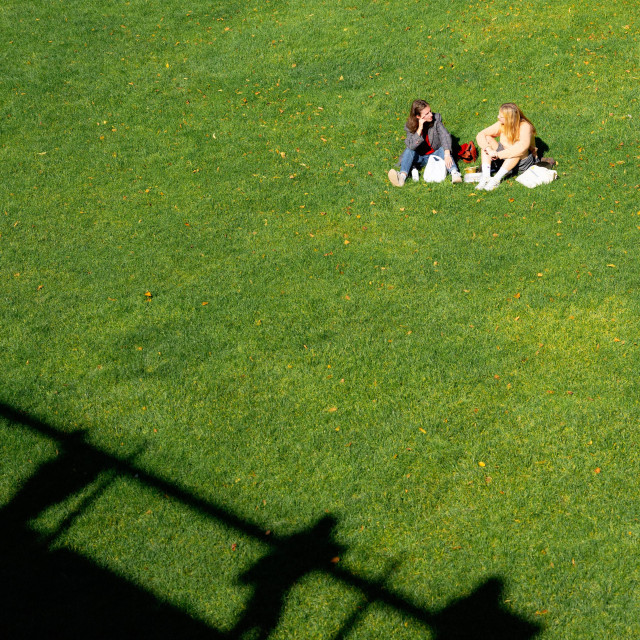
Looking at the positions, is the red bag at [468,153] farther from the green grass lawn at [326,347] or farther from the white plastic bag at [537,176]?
the white plastic bag at [537,176]

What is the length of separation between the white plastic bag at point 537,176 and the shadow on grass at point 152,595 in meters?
6.26

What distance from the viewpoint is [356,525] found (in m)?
5.34

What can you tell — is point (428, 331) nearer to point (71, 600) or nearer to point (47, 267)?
point (71, 600)

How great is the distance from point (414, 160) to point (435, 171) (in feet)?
1.37

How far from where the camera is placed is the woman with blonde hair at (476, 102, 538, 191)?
9656 millimetres

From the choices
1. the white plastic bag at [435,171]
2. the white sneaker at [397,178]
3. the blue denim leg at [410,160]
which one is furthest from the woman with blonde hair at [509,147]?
the white sneaker at [397,178]

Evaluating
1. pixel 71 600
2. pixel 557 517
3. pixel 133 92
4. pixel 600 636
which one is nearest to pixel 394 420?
pixel 557 517

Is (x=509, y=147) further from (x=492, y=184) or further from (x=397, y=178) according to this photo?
(x=397, y=178)

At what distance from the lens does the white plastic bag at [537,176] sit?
970 cm

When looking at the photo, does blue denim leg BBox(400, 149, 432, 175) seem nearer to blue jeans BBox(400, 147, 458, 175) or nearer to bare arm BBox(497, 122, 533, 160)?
blue jeans BBox(400, 147, 458, 175)

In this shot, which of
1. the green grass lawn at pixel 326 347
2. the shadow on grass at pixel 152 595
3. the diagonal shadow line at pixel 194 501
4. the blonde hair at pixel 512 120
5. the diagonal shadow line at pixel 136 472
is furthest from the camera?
the blonde hair at pixel 512 120

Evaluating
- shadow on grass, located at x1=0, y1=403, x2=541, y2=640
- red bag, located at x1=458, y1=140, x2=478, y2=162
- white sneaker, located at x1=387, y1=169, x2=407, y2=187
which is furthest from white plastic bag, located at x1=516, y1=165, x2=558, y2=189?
shadow on grass, located at x1=0, y1=403, x2=541, y2=640

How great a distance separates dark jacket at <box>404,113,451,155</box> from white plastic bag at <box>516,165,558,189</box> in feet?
4.02

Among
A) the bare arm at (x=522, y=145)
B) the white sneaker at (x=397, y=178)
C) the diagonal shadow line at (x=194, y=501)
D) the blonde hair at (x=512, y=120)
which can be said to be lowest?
the diagonal shadow line at (x=194, y=501)
